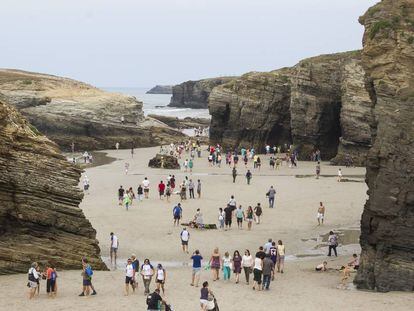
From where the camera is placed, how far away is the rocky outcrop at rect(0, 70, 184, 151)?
2832 inches

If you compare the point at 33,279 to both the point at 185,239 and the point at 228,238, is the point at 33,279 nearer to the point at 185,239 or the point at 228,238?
the point at 185,239

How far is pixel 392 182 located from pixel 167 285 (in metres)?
8.35

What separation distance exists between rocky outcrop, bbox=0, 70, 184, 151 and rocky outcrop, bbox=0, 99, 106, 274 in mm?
48182

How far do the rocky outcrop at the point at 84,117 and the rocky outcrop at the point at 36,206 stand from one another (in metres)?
48.2

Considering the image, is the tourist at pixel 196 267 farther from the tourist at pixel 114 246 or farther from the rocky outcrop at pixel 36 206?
the tourist at pixel 114 246

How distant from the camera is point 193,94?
569 feet

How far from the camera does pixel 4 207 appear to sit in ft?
73.7

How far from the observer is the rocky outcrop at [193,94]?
16588cm

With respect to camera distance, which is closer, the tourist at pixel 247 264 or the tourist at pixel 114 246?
the tourist at pixel 247 264

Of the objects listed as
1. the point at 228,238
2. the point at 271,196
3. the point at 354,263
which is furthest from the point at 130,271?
the point at 271,196

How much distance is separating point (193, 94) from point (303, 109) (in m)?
117

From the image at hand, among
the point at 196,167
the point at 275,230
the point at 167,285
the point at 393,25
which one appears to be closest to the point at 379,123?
the point at 393,25

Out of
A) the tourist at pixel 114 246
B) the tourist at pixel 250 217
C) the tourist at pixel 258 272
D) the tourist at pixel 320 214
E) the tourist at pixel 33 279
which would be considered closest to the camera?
the tourist at pixel 33 279

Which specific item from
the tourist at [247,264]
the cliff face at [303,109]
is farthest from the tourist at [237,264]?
the cliff face at [303,109]
